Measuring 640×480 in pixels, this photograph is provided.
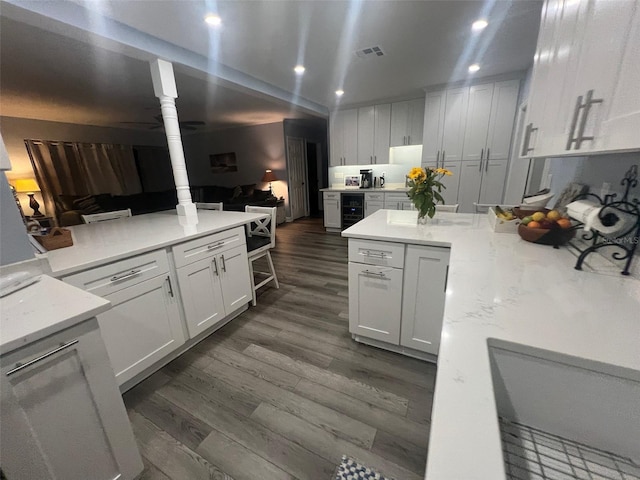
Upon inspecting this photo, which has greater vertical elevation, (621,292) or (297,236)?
(621,292)

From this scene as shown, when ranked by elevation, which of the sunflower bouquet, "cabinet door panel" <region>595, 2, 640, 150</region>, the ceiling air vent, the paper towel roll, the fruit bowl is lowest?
the fruit bowl

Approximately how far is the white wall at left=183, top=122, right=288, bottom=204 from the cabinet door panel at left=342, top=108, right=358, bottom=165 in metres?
1.66

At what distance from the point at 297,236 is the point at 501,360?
4558mm

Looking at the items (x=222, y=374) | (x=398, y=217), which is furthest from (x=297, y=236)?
(x=222, y=374)

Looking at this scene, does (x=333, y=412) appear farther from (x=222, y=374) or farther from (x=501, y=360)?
(x=501, y=360)

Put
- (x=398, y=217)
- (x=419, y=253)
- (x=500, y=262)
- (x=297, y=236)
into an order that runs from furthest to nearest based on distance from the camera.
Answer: (x=297, y=236) → (x=398, y=217) → (x=419, y=253) → (x=500, y=262)

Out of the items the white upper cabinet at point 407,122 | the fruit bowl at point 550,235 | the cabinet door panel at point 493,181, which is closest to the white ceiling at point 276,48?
the white upper cabinet at point 407,122

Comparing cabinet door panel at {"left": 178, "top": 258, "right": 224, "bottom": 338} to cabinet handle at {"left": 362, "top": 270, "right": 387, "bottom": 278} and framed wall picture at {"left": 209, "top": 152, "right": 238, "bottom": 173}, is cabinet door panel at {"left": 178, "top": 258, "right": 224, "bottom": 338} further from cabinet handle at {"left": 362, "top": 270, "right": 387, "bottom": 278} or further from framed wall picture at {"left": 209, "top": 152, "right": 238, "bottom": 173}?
framed wall picture at {"left": 209, "top": 152, "right": 238, "bottom": 173}

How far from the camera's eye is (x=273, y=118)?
5668mm

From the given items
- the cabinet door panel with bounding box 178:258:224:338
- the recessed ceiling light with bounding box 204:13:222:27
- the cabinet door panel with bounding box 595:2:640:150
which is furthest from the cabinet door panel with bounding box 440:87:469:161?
the cabinet door panel with bounding box 178:258:224:338

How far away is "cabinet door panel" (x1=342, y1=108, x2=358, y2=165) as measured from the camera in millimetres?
5012

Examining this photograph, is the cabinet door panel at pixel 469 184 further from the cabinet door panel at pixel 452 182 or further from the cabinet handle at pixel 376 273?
the cabinet handle at pixel 376 273

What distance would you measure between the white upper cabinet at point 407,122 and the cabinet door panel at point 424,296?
12.2ft

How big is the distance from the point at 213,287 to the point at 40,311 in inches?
47.5
